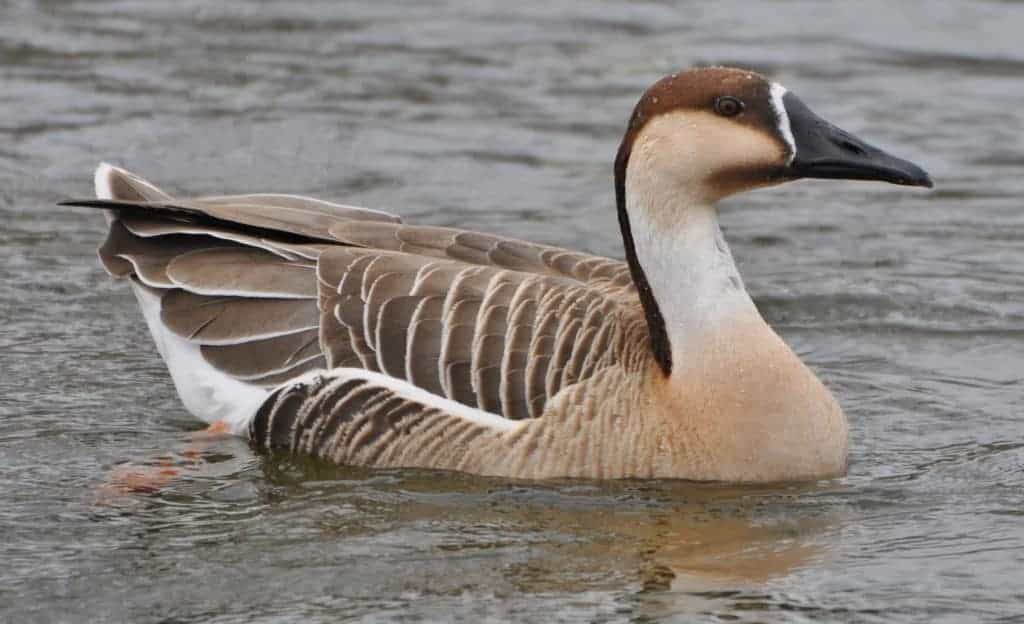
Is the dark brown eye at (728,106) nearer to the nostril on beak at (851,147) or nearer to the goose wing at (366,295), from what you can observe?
the nostril on beak at (851,147)

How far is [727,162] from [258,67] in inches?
355

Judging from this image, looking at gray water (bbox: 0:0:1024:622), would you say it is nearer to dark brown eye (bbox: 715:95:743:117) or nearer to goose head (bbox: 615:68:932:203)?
goose head (bbox: 615:68:932:203)

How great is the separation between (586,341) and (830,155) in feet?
4.41

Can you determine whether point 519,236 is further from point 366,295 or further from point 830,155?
point 830,155

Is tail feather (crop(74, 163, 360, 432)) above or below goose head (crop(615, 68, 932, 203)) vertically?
below

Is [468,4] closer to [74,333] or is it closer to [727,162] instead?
[74,333]

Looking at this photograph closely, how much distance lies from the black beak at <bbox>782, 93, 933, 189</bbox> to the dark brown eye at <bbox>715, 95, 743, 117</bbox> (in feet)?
0.64

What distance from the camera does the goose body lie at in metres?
8.60

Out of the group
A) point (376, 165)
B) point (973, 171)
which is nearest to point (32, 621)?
point (376, 165)

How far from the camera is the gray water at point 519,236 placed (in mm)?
7883

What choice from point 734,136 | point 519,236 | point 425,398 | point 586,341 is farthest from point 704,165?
point 519,236

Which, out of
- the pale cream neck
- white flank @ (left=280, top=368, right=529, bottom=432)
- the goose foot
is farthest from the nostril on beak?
the goose foot

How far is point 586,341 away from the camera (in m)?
8.89

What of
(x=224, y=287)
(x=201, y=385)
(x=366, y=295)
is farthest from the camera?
(x=201, y=385)
